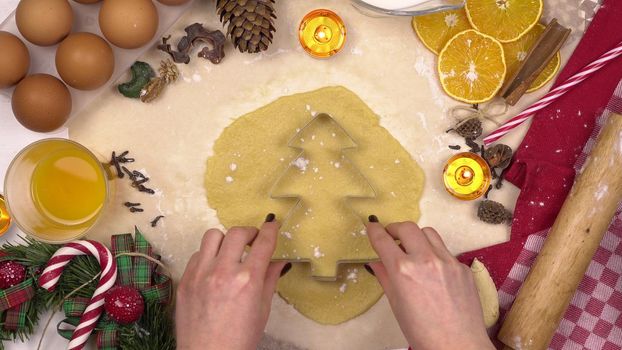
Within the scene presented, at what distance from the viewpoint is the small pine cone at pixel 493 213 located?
1183 millimetres

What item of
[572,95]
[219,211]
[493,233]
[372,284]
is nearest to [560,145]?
[572,95]

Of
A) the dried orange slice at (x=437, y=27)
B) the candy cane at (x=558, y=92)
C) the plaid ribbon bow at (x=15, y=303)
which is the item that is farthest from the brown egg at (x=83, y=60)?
the candy cane at (x=558, y=92)

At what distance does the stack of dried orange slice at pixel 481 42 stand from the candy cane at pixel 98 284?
2.41 feet

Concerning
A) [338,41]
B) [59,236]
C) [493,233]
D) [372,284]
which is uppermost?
[338,41]

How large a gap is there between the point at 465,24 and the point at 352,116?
0.29 m

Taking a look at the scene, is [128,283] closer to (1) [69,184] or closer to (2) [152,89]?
(1) [69,184]

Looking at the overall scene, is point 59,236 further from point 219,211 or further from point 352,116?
point 352,116

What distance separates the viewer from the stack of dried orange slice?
1.17m

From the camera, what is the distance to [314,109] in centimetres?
120

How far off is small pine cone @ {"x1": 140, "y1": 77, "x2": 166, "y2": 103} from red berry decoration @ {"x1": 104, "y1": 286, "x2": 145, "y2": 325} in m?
0.37

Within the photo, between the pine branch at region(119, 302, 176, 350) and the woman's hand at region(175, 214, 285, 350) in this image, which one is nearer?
the woman's hand at region(175, 214, 285, 350)

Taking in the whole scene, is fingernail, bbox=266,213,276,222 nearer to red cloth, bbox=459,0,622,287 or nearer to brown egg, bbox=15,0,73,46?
red cloth, bbox=459,0,622,287

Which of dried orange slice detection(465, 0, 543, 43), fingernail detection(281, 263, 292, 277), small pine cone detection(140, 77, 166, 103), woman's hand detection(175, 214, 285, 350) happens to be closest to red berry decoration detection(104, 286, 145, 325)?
woman's hand detection(175, 214, 285, 350)

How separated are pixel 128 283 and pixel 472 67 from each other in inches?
30.9
